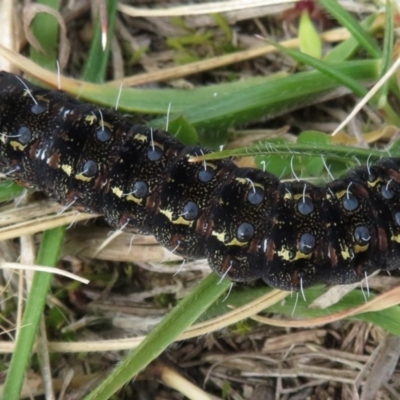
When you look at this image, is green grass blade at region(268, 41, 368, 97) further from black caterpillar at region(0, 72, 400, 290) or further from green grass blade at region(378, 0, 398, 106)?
black caterpillar at region(0, 72, 400, 290)

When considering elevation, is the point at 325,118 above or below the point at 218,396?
above

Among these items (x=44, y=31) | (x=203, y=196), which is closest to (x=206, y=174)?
(x=203, y=196)

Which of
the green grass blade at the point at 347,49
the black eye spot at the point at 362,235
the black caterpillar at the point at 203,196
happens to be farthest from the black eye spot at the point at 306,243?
the green grass blade at the point at 347,49

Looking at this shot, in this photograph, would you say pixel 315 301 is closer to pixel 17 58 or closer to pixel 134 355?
pixel 134 355

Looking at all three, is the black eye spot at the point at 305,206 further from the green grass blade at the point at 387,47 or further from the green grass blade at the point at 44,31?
the green grass blade at the point at 44,31

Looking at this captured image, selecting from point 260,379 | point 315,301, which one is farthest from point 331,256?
point 260,379

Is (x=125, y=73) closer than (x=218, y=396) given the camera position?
No
